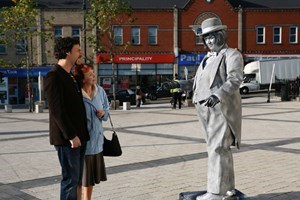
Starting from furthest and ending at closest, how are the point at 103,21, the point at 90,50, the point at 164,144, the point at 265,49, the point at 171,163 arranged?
the point at 265,49 → the point at 90,50 → the point at 103,21 → the point at 164,144 → the point at 171,163

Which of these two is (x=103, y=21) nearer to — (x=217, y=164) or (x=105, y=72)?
(x=105, y=72)

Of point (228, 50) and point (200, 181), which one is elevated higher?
point (228, 50)

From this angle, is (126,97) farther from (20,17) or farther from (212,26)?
(212,26)

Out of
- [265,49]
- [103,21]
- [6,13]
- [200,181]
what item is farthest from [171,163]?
[265,49]

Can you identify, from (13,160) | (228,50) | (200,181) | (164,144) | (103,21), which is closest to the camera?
(228,50)

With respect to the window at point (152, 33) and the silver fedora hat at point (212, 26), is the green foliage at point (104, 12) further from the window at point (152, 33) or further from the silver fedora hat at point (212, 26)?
the silver fedora hat at point (212, 26)

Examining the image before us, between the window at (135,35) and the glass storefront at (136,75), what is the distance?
2201mm

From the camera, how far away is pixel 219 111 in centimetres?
456

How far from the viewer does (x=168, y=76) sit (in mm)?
38531

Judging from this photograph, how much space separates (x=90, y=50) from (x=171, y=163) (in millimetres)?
30746

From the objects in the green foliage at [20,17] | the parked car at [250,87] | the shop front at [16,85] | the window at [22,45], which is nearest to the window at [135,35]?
the shop front at [16,85]

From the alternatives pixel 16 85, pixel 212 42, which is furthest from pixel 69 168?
pixel 16 85

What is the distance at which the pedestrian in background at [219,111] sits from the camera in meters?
4.55

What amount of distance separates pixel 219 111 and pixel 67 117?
162cm
